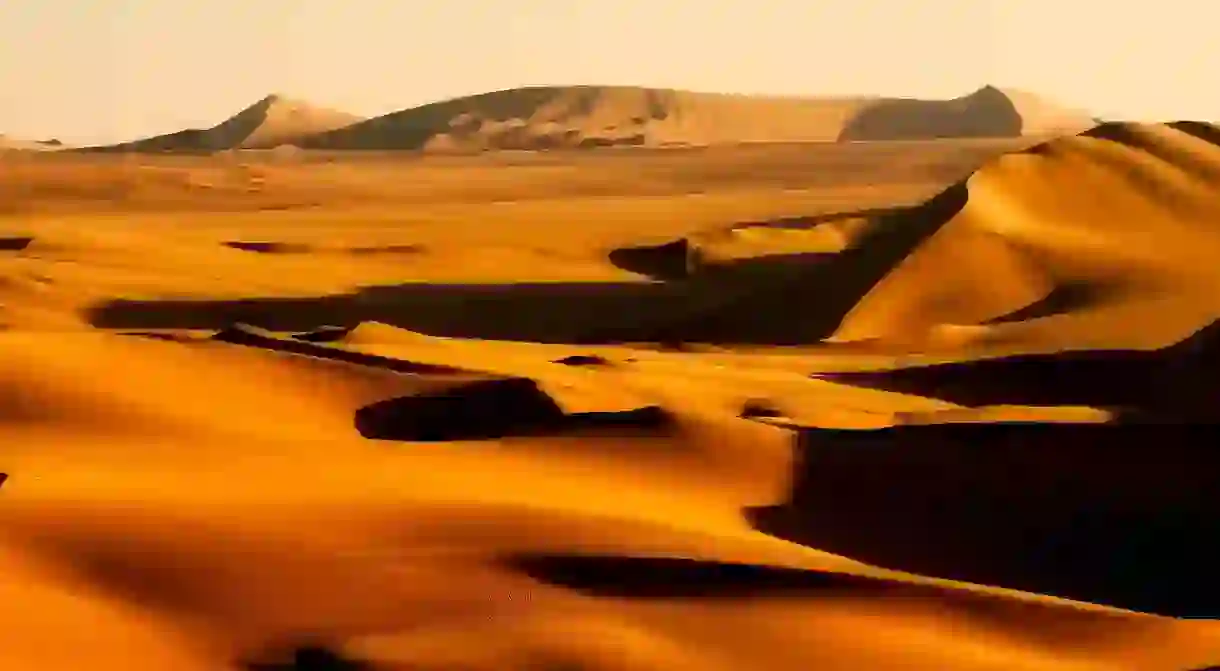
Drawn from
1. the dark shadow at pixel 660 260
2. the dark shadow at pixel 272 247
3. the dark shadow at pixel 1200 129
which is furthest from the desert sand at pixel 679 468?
the dark shadow at pixel 272 247

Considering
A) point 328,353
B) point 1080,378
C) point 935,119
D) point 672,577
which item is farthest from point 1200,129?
point 935,119

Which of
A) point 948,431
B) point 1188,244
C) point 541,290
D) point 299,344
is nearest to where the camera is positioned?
point 948,431

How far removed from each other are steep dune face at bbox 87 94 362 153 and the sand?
7 centimetres

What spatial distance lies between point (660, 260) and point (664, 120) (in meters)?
68.9

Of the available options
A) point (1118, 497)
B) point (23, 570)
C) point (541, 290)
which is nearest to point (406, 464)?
point (23, 570)

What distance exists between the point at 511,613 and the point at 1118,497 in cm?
318

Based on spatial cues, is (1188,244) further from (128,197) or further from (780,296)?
(128,197)

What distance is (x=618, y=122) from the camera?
8706cm

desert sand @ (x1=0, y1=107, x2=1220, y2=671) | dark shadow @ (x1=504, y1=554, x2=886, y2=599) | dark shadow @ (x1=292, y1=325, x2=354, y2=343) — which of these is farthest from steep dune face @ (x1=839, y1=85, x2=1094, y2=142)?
dark shadow @ (x1=504, y1=554, x2=886, y2=599)

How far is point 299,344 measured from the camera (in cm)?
970

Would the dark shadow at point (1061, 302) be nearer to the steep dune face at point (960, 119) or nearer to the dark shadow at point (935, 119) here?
the steep dune face at point (960, 119)

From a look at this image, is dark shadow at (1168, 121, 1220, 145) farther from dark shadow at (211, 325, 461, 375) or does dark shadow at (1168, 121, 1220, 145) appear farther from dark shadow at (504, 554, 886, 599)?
dark shadow at (504, 554, 886, 599)

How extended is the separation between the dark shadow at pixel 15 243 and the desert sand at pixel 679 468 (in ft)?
13.5

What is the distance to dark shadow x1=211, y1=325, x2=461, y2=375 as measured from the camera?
905 centimetres
